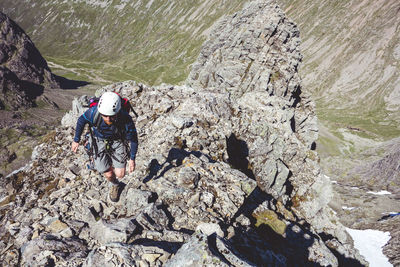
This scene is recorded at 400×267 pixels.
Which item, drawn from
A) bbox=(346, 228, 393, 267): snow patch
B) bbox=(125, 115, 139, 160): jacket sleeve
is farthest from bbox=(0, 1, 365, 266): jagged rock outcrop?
bbox=(346, 228, 393, 267): snow patch

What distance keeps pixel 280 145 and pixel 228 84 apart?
32341 mm

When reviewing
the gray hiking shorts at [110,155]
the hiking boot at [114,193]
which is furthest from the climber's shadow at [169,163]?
the gray hiking shorts at [110,155]

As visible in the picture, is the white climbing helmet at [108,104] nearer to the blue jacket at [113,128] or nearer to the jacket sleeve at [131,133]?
the blue jacket at [113,128]

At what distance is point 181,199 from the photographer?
41.4ft

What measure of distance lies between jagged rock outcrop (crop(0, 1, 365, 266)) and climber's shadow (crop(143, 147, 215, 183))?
0.10m

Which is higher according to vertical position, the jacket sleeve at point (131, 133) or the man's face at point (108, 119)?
the man's face at point (108, 119)

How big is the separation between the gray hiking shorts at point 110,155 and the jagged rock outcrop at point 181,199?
1783 millimetres

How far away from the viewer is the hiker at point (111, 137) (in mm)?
10234

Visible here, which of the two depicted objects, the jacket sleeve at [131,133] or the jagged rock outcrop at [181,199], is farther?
the jacket sleeve at [131,133]

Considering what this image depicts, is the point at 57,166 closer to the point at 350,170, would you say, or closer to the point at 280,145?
the point at 280,145

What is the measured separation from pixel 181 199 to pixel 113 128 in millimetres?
5217

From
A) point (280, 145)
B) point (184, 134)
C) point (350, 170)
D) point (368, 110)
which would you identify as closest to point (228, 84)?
point (280, 145)

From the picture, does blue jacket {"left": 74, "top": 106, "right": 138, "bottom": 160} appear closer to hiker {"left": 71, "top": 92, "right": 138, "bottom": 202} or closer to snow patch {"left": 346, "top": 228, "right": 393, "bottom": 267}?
hiker {"left": 71, "top": 92, "right": 138, "bottom": 202}

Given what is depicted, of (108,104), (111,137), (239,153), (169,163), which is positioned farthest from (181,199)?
(239,153)
